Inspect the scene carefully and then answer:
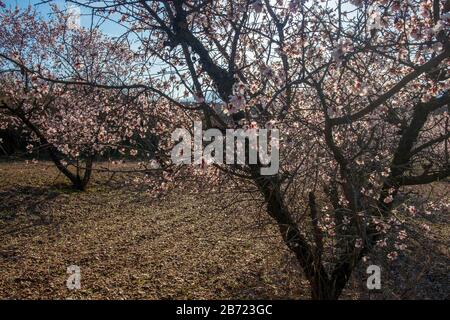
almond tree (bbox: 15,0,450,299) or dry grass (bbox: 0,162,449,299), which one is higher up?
almond tree (bbox: 15,0,450,299)

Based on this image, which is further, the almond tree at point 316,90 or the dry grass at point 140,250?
the dry grass at point 140,250

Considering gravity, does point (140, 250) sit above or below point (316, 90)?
below

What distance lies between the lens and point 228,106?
10.4 ft

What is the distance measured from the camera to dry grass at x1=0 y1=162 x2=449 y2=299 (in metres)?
5.00

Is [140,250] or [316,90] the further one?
[140,250]

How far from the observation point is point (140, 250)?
6.57 m

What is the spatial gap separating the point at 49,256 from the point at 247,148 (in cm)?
412

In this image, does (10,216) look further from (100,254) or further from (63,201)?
(100,254)

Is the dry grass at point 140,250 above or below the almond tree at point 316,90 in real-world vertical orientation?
below

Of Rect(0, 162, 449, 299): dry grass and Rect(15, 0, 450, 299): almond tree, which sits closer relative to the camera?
Rect(15, 0, 450, 299): almond tree

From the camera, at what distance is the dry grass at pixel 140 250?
5004mm

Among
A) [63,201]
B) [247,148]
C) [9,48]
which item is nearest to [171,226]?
[63,201]

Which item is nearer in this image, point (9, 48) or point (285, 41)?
point (285, 41)
